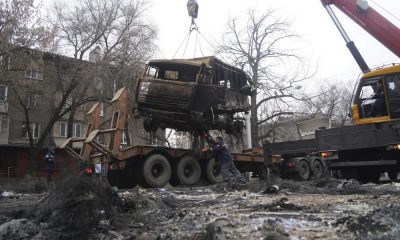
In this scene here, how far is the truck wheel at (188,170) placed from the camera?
42.5 feet

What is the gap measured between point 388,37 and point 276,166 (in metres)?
6.01

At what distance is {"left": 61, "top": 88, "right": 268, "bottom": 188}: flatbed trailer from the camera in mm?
11180

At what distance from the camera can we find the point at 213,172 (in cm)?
1413

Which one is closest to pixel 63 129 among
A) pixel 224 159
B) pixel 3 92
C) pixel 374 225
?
pixel 3 92

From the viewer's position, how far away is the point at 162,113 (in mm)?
12938

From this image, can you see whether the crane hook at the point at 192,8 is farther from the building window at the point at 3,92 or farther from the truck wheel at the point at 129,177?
the building window at the point at 3,92

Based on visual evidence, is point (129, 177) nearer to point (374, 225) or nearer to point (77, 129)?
point (374, 225)

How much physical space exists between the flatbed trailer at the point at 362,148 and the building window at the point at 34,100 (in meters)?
19.4

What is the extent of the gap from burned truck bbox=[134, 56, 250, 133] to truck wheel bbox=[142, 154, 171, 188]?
1.41 metres

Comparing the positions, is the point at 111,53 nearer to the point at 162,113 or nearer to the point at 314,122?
the point at 314,122

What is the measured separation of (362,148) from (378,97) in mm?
2267

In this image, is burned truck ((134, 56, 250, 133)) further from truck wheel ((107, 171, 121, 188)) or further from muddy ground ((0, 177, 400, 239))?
muddy ground ((0, 177, 400, 239))

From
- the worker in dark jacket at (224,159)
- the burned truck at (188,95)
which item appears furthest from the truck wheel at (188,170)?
the burned truck at (188,95)

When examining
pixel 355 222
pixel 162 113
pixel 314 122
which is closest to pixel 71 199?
pixel 355 222
